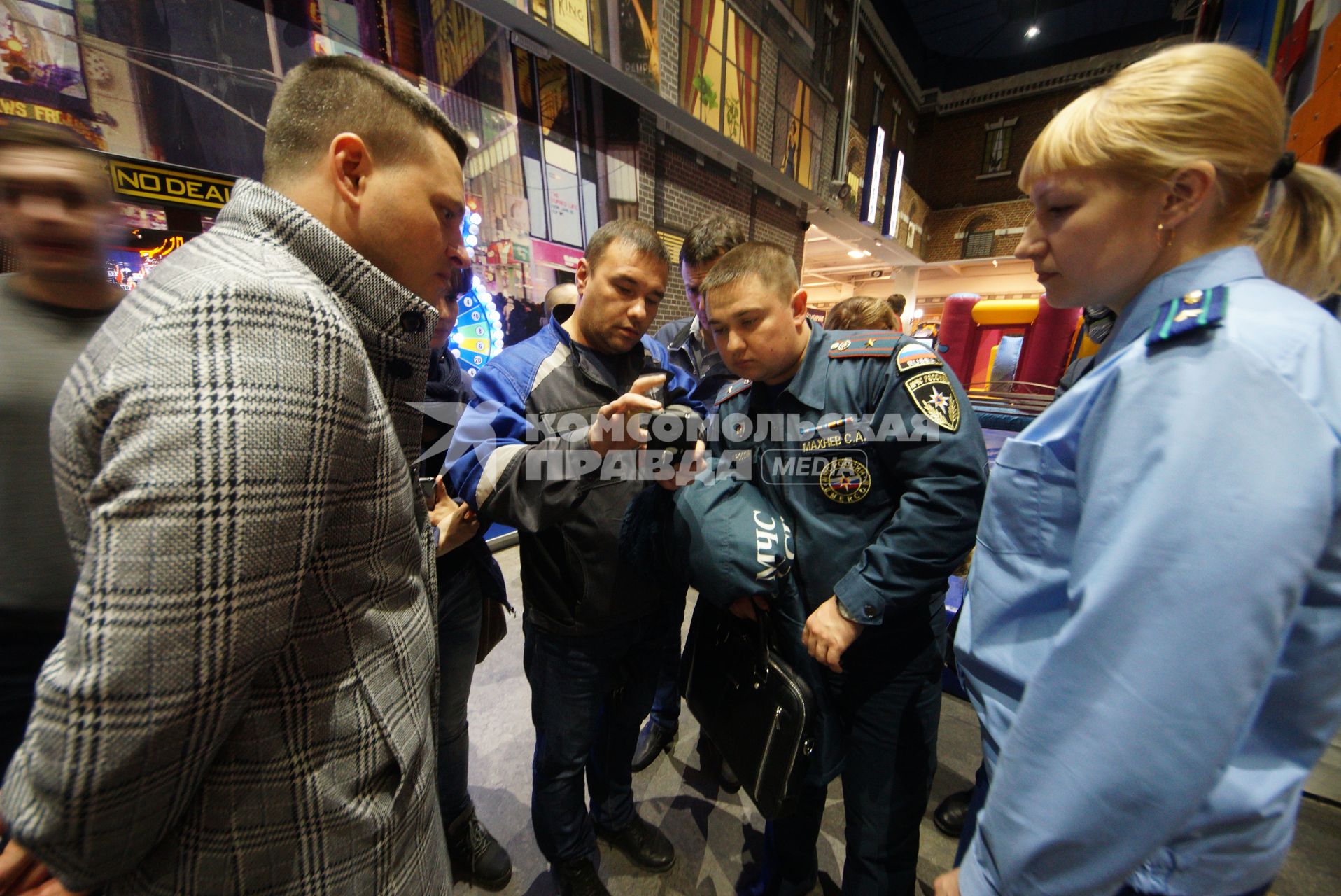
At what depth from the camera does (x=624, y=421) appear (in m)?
1.03

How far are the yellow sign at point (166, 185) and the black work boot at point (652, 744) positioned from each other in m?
3.45

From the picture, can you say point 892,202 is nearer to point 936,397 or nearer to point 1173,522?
point 936,397

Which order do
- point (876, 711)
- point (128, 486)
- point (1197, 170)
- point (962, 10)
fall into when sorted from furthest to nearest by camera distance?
point (962, 10) → point (876, 711) → point (1197, 170) → point (128, 486)

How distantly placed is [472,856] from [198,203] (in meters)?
3.58

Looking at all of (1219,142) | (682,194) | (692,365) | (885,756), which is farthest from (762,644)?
(682,194)

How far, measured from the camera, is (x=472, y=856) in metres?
1.60

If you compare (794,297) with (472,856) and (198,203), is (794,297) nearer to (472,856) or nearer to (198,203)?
(472,856)

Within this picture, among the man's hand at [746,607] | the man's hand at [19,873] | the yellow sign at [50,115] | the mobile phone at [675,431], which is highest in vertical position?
the yellow sign at [50,115]

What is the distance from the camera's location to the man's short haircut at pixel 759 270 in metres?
1.27

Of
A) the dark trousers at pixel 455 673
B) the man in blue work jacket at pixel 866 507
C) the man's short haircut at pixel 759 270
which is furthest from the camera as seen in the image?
the dark trousers at pixel 455 673

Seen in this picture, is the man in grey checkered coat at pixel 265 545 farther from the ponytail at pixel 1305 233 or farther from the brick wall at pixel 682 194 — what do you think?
the brick wall at pixel 682 194

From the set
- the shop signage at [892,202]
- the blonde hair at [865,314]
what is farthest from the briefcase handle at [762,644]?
the shop signage at [892,202]

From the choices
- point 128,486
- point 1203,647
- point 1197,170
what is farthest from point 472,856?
point 1197,170

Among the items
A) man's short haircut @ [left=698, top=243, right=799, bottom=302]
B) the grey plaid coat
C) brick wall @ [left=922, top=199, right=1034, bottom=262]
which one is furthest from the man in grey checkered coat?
brick wall @ [left=922, top=199, right=1034, bottom=262]
